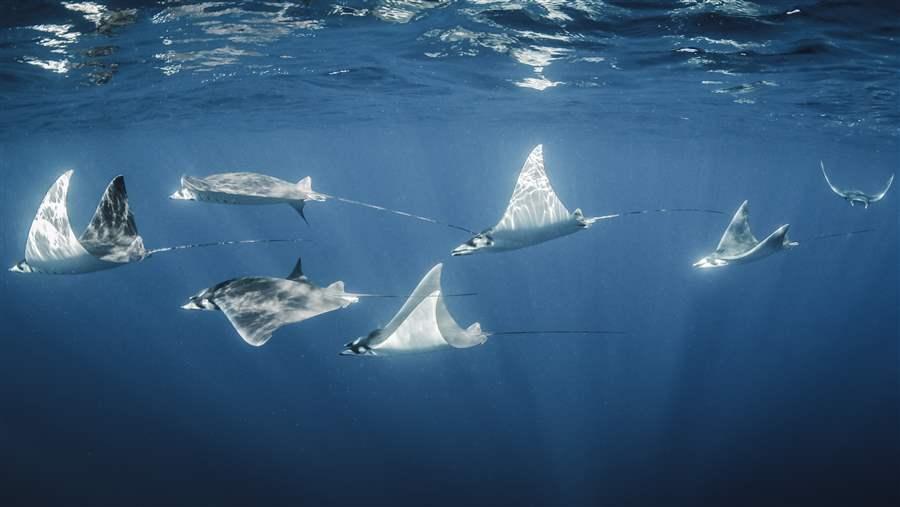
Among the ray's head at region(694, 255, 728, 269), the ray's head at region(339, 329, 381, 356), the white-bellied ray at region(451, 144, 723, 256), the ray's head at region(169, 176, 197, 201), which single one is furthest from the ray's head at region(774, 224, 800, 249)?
the ray's head at region(169, 176, 197, 201)

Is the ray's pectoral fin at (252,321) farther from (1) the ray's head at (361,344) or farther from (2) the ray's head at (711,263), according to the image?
(2) the ray's head at (711,263)

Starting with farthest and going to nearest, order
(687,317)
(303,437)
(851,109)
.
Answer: (687,317)
(851,109)
(303,437)

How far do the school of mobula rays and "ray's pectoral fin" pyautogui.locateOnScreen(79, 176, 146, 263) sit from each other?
0.04 feet

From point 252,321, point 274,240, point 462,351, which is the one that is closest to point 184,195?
point 252,321

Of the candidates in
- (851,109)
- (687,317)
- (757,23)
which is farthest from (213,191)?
(687,317)

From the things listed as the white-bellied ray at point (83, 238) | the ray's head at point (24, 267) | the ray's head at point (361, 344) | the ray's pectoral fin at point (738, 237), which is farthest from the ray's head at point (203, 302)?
the ray's pectoral fin at point (738, 237)

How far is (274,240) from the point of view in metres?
5.37

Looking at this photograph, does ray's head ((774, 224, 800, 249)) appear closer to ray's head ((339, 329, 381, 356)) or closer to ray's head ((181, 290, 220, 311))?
ray's head ((339, 329, 381, 356))

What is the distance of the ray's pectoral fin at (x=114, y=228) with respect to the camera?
22.5 ft

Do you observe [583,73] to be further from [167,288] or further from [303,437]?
[167,288]

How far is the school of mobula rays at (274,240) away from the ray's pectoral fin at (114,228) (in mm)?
13

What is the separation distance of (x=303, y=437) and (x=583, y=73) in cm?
1629

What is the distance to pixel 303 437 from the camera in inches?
759

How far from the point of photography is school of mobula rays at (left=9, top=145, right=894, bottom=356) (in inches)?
240
